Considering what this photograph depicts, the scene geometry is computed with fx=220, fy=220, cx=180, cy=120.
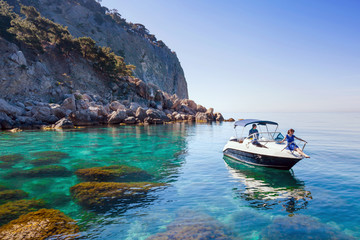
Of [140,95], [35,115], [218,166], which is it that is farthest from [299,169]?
[140,95]

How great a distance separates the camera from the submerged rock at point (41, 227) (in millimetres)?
6078

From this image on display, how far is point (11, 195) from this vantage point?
29.3ft

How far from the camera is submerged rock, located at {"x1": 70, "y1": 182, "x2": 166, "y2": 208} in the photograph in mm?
8500

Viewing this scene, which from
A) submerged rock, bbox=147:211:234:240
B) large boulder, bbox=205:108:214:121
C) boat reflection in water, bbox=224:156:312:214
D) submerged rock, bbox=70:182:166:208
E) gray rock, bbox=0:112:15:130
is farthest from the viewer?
large boulder, bbox=205:108:214:121

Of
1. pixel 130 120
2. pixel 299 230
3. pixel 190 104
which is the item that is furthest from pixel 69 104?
pixel 299 230

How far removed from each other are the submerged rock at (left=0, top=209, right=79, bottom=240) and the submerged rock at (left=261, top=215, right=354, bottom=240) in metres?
5.74

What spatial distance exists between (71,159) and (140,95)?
49905 mm

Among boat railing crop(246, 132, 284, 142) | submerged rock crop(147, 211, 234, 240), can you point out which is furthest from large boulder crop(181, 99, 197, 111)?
submerged rock crop(147, 211, 234, 240)

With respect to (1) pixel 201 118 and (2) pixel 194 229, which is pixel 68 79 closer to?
(1) pixel 201 118

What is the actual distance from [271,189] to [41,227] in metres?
9.22

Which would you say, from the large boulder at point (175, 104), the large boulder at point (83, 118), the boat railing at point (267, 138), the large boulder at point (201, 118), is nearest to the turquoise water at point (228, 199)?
the boat railing at point (267, 138)

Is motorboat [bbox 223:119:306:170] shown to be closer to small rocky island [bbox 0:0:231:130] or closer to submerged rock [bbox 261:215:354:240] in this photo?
submerged rock [bbox 261:215:354:240]

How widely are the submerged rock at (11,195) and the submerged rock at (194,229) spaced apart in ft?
20.3

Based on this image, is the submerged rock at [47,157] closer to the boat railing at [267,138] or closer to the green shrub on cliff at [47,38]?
the boat railing at [267,138]
